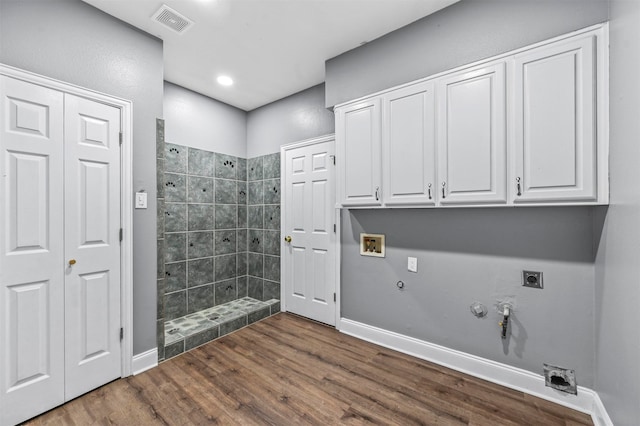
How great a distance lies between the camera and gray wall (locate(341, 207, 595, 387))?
1756mm

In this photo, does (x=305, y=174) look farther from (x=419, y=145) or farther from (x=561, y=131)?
(x=561, y=131)

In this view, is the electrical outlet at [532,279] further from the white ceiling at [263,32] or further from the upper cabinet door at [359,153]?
the white ceiling at [263,32]

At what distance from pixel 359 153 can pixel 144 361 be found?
2570mm

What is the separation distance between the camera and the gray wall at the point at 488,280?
1756 mm

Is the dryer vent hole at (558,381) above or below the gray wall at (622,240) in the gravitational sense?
below

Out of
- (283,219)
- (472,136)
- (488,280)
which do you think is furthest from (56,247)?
(488,280)

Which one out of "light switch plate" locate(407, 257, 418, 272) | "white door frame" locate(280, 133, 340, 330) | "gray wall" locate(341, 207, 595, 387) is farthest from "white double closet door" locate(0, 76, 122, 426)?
"light switch plate" locate(407, 257, 418, 272)

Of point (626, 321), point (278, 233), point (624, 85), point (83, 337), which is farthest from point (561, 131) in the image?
point (83, 337)

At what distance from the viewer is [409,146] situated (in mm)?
2215

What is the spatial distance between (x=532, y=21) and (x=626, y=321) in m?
1.87

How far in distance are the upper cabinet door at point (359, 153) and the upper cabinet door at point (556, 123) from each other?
100cm

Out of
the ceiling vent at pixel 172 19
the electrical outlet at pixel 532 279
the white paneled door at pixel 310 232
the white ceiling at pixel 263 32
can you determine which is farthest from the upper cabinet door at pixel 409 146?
the ceiling vent at pixel 172 19

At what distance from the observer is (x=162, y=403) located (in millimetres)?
1846

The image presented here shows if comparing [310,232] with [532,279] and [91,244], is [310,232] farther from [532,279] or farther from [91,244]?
[532,279]
